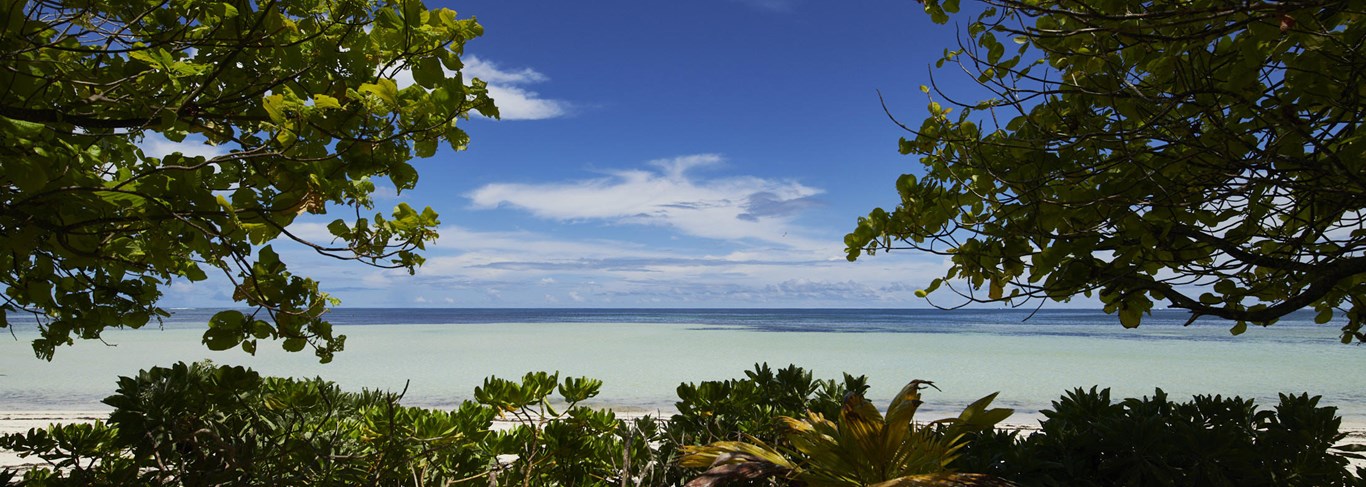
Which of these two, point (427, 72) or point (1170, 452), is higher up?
point (427, 72)

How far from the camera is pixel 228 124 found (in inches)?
78.5

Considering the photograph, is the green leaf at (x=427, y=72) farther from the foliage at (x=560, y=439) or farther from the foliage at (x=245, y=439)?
the foliage at (x=560, y=439)

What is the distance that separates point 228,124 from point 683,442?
75.6 inches

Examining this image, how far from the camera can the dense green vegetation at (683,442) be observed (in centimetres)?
180

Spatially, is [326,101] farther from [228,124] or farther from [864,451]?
[864,451]

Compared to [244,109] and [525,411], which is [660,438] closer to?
[525,411]

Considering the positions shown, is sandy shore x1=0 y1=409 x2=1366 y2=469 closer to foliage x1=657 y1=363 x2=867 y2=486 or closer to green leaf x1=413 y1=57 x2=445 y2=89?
foliage x1=657 y1=363 x2=867 y2=486

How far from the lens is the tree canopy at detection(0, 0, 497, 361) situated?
1.43 m

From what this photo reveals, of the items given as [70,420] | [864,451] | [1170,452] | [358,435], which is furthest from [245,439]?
[70,420]

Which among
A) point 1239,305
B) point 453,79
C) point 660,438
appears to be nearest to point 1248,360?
point 1239,305

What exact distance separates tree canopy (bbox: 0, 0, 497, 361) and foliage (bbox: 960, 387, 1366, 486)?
1.98 m

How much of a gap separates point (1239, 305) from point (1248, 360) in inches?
896

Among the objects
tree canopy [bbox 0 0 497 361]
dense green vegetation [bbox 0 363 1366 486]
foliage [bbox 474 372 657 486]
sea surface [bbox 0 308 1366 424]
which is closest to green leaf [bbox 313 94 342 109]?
tree canopy [bbox 0 0 497 361]

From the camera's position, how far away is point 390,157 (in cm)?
166
